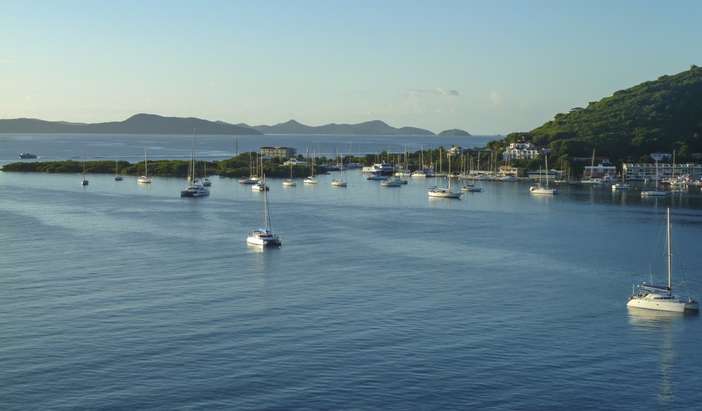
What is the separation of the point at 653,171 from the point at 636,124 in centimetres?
3019

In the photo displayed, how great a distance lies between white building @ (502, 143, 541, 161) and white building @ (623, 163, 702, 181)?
630 inches

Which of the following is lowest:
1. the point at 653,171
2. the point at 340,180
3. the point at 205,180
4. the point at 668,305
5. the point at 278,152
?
the point at 668,305

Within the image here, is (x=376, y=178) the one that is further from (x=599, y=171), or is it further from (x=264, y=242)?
(x=264, y=242)

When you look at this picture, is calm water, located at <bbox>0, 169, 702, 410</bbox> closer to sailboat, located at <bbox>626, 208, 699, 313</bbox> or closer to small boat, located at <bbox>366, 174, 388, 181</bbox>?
sailboat, located at <bbox>626, 208, 699, 313</bbox>

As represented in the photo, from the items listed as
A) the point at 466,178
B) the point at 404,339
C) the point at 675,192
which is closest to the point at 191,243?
the point at 404,339

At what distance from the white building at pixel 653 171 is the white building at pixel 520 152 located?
52.5 ft

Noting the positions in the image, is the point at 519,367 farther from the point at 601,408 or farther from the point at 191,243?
the point at 191,243

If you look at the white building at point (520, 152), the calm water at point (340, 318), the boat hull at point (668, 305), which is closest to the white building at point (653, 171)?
the white building at point (520, 152)

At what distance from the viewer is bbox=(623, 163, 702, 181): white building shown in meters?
122

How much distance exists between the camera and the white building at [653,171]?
122 metres

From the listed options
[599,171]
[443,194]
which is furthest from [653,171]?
[443,194]

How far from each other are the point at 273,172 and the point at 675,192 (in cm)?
5231

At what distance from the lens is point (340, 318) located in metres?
34.4

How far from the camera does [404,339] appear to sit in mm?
31484
